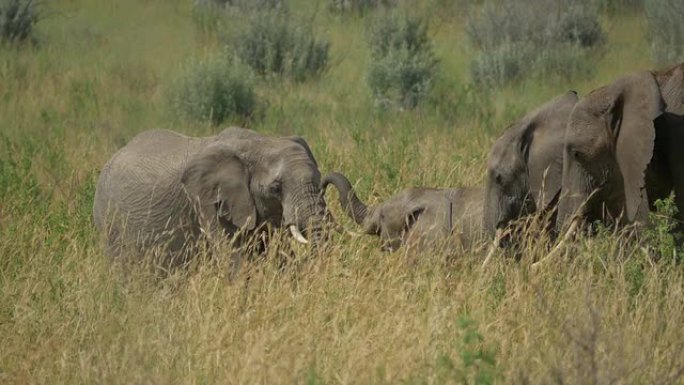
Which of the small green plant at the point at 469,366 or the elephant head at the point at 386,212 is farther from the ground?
the small green plant at the point at 469,366

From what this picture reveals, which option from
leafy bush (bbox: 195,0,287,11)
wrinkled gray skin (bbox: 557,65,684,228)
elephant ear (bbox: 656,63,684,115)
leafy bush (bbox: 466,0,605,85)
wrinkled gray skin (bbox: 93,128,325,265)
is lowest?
leafy bush (bbox: 195,0,287,11)

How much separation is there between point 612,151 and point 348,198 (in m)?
2.38

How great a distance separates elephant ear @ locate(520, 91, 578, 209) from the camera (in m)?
8.44

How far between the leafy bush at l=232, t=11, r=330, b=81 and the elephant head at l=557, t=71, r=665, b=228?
10.3 meters

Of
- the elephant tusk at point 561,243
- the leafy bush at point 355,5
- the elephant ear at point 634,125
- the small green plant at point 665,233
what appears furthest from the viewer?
the leafy bush at point 355,5

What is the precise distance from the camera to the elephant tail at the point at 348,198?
9656 mm

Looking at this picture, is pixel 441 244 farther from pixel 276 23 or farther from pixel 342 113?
pixel 276 23

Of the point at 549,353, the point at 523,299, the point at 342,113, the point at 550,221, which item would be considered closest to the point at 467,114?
the point at 342,113

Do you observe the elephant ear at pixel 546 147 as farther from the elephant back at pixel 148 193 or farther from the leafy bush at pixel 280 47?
the leafy bush at pixel 280 47

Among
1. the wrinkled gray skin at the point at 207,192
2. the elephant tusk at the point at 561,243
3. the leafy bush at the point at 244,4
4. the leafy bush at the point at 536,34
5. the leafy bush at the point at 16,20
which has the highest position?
the elephant tusk at the point at 561,243

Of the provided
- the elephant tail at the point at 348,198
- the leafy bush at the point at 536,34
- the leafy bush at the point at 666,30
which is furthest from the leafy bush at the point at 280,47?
the elephant tail at the point at 348,198

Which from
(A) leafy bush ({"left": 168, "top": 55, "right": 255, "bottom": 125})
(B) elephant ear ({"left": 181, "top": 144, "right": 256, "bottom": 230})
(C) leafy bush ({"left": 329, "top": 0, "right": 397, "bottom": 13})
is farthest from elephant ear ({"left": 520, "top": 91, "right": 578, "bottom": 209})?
(C) leafy bush ({"left": 329, "top": 0, "right": 397, "bottom": 13})

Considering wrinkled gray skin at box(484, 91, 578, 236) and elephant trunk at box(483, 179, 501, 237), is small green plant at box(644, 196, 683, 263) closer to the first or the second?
wrinkled gray skin at box(484, 91, 578, 236)

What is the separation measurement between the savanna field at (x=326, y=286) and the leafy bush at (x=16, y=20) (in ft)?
11.9
